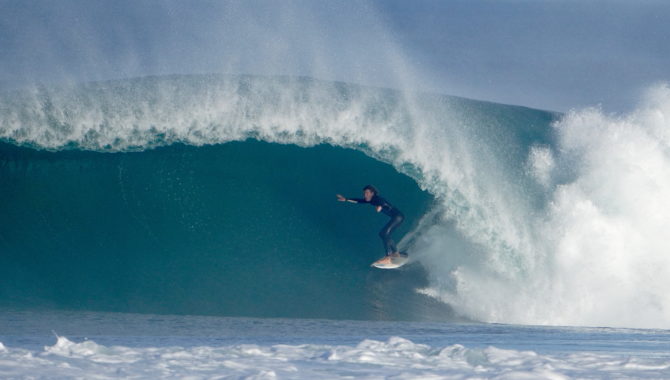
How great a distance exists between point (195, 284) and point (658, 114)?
675cm

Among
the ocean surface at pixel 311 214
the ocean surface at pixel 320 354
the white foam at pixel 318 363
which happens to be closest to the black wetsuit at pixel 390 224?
the ocean surface at pixel 311 214

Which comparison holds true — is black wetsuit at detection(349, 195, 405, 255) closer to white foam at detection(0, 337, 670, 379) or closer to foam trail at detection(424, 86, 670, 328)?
foam trail at detection(424, 86, 670, 328)

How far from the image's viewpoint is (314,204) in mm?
8867

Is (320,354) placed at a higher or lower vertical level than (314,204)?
lower

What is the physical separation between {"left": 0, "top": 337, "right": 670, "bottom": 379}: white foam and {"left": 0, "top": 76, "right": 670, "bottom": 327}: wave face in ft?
10.0

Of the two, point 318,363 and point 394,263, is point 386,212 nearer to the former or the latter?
point 394,263

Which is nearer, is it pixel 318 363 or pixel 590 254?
pixel 318 363

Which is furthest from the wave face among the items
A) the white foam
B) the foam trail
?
the white foam

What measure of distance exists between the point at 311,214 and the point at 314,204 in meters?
0.20

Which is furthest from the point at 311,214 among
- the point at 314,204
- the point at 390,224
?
the point at 390,224

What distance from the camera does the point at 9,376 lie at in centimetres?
339

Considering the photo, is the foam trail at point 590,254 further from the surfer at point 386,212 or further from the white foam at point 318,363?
the white foam at point 318,363

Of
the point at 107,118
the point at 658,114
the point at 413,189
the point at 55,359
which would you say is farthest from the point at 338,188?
the point at 55,359

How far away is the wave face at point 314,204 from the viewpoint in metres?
7.56
